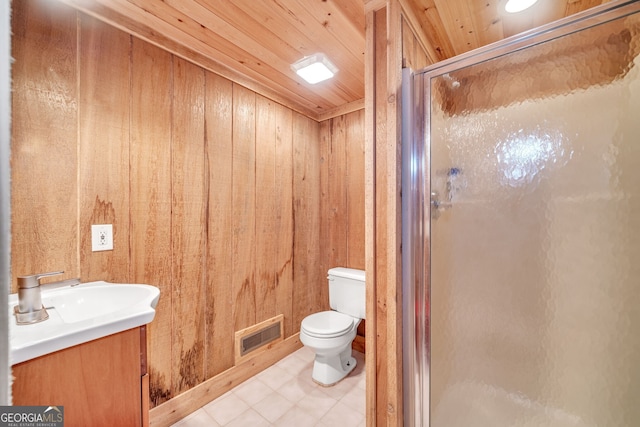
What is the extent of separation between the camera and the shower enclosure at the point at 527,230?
80 cm

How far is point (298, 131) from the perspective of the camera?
7.63 feet

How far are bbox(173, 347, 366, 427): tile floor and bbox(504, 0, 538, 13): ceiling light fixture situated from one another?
2282mm

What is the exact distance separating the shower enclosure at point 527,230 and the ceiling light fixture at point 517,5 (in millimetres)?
414

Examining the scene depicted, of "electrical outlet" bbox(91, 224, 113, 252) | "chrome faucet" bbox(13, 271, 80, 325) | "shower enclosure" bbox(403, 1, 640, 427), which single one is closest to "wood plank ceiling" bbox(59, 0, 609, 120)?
"shower enclosure" bbox(403, 1, 640, 427)

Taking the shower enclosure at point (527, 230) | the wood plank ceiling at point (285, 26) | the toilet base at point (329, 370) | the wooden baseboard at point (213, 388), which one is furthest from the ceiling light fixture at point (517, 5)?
the wooden baseboard at point (213, 388)

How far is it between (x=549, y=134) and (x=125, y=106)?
75.4 inches

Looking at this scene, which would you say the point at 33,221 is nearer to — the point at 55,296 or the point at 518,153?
the point at 55,296

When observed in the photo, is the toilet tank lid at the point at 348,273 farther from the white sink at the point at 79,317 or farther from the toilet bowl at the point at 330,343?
the white sink at the point at 79,317

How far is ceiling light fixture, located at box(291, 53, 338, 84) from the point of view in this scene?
5.19ft

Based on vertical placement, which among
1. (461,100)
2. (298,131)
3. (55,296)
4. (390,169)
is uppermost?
(298,131)

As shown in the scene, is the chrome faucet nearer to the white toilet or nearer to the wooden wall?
the wooden wall

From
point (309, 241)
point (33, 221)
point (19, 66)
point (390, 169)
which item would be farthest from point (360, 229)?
point (19, 66)

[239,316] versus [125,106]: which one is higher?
[125,106]

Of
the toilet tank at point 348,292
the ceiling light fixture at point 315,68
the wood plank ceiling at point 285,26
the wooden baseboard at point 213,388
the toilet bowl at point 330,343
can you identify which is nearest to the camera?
the wood plank ceiling at point 285,26
